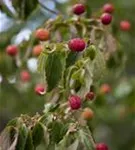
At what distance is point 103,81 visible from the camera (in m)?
5.27

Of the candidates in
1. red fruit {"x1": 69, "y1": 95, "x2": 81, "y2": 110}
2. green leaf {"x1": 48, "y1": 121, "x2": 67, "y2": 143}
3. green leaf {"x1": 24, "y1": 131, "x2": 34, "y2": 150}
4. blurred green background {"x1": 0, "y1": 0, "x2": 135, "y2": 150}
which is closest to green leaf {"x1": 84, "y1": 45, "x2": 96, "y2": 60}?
red fruit {"x1": 69, "y1": 95, "x2": 81, "y2": 110}

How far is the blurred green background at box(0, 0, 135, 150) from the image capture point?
3.98 meters

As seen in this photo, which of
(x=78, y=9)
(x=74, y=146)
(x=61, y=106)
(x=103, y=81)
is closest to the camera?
(x=74, y=146)

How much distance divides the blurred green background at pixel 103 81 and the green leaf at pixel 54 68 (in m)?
1.01

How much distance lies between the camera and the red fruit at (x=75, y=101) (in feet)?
7.48

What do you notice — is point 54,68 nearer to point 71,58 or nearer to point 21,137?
point 71,58

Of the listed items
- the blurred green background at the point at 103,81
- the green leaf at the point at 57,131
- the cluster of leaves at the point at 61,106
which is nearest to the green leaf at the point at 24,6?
the blurred green background at the point at 103,81

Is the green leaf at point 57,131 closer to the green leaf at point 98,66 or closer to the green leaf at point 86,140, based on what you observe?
the green leaf at point 86,140

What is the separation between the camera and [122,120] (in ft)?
22.0

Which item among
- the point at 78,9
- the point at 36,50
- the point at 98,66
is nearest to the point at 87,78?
the point at 98,66

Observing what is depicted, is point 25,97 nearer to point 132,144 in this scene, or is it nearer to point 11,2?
point 132,144

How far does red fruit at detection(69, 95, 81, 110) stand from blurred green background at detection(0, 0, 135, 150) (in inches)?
43.6

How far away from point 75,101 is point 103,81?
118 inches

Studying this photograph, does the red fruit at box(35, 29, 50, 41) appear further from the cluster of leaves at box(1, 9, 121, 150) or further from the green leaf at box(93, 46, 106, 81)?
the green leaf at box(93, 46, 106, 81)
